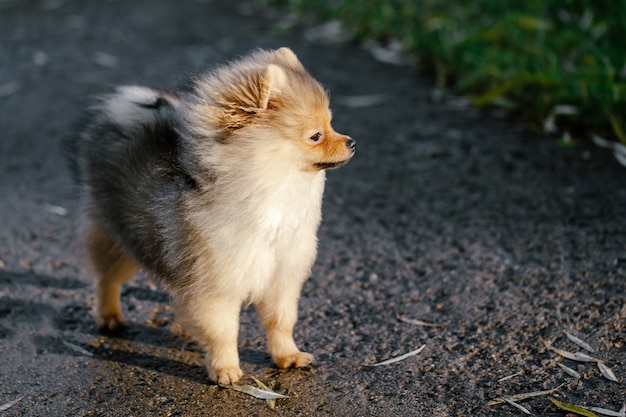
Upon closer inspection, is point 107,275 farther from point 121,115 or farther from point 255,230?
point 255,230

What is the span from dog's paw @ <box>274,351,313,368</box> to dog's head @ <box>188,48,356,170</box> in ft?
3.16

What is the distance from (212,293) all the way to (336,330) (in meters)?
0.87

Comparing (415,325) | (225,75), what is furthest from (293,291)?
(225,75)

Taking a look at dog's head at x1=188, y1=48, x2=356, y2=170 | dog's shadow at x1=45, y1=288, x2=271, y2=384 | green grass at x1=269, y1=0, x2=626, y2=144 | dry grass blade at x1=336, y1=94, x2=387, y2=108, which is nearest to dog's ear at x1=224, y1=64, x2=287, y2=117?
dog's head at x1=188, y1=48, x2=356, y2=170

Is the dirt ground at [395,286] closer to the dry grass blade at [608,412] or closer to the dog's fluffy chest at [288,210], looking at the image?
the dry grass blade at [608,412]

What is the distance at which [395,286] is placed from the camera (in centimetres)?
441

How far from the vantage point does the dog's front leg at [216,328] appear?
11.4ft

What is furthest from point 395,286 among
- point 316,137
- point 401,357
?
point 316,137

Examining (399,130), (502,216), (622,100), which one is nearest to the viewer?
(502,216)

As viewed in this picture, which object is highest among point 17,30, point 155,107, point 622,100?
point 155,107

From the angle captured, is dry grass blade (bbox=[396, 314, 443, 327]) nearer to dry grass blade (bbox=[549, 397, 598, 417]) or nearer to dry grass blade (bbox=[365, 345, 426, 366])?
dry grass blade (bbox=[365, 345, 426, 366])

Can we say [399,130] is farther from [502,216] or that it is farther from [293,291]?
[293,291]

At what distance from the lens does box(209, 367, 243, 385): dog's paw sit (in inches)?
140

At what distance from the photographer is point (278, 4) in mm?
10594
